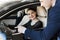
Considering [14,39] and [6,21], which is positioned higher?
[6,21]

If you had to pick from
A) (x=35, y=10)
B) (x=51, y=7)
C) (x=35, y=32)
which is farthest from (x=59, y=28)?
(x=35, y=10)

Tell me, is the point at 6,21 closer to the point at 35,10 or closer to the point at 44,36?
the point at 35,10

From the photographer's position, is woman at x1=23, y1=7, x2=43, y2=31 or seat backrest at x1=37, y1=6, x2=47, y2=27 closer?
woman at x1=23, y1=7, x2=43, y2=31

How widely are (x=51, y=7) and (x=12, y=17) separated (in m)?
0.95

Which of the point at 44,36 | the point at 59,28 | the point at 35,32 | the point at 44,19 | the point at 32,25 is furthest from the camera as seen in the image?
the point at 44,19

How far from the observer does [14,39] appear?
96.7 inches

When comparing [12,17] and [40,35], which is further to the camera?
[12,17]

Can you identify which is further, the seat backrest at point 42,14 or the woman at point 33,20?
the seat backrest at point 42,14

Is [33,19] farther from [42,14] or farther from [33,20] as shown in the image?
[42,14]

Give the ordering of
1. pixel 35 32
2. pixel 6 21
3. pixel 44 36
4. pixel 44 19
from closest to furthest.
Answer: pixel 44 36 < pixel 35 32 < pixel 6 21 < pixel 44 19

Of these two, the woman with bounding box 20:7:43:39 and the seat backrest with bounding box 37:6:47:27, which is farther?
the seat backrest with bounding box 37:6:47:27

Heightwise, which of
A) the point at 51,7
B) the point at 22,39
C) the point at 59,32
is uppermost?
the point at 51,7

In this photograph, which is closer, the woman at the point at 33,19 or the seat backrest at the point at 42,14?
the woman at the point at 33,19

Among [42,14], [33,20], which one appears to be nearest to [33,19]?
[33,20]
